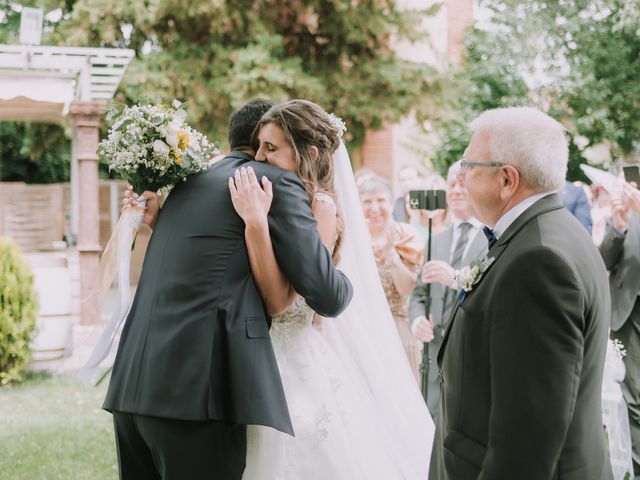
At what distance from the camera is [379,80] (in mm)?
15891

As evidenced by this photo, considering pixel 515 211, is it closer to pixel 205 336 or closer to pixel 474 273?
pixel 474 273

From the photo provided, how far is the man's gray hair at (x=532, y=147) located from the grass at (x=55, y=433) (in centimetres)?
418

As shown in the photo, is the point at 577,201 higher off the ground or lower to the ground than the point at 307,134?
lower

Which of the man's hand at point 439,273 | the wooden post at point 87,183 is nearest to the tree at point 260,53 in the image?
the wooden post at point 87,183

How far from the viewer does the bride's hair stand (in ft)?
9.64

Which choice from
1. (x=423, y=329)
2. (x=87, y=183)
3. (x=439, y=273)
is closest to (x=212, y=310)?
(x=439, y=273)

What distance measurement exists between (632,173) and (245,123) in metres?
2.89

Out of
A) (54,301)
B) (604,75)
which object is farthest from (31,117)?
(604,75)

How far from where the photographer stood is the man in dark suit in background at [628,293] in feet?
17.6

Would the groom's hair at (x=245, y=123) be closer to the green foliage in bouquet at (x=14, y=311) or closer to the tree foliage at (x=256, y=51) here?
the green foliage in bouquet at (x=14, y=311)

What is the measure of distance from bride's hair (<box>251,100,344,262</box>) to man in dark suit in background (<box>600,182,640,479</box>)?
9.72ft

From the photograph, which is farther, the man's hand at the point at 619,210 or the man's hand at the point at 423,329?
the man's hand at the point at 619,210

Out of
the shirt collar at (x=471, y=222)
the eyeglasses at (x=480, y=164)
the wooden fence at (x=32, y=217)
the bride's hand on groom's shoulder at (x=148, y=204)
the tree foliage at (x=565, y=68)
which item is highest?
the tree foliage at (x=565, y=68)

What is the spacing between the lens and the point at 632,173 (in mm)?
4906
